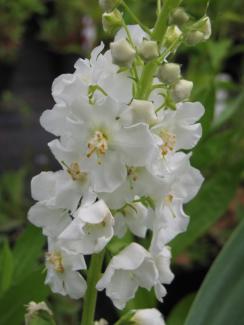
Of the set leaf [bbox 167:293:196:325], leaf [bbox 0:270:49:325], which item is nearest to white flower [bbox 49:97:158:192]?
leaf [bbox 0:270:49:325]

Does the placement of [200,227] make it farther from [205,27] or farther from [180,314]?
[205,27]

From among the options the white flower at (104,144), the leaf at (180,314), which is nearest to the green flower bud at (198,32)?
the white flower at (104,144)

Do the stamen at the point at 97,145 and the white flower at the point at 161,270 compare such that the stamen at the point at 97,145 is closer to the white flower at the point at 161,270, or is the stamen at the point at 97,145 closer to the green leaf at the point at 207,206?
the white flower at the point at 161,270

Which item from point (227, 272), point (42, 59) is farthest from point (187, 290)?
point (42, 59)

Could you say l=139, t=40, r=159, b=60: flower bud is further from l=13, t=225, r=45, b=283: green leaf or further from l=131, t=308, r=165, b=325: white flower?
l=13, t=225, r=45, b=283: green leaf

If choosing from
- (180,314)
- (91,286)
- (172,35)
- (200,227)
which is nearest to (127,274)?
(91,286)

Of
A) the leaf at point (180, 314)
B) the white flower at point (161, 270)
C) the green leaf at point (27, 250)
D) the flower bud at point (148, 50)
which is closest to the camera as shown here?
the flower bud at point (148, 50)
